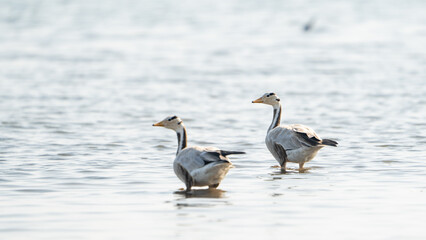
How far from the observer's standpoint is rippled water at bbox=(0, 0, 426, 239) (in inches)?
392

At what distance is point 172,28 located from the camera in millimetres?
52312

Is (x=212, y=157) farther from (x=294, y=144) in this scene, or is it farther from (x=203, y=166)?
(x=294, y=144)

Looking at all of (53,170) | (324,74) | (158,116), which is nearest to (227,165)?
(53,170)

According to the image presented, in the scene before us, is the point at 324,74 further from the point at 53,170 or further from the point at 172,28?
the point at 172,28

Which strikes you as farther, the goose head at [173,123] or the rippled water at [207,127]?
the goose head at [173,123]

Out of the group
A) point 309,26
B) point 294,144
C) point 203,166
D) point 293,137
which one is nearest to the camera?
point 203,166

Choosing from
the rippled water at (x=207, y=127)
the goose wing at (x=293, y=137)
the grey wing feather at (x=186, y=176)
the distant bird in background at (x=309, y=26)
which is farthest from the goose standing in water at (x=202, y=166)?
the distant bird in background at (x=309, y=26)

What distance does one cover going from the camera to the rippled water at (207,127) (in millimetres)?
9969

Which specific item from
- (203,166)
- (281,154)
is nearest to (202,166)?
(203,166)

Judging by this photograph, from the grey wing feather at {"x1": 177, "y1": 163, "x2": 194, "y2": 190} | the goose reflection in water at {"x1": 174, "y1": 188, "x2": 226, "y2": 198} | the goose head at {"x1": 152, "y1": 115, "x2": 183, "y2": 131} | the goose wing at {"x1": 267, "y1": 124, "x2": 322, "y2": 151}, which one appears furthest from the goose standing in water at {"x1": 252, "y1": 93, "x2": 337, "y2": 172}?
the grey wing feather at {"x1": 177, "y1": 163, "x2": 194, "y2": 190}

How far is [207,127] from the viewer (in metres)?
19.9

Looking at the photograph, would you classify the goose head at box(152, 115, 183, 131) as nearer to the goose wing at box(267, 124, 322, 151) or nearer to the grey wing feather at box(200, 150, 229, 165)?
the grey wing feather at box(200, 150, 229, 165)

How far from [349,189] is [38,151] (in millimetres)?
6823

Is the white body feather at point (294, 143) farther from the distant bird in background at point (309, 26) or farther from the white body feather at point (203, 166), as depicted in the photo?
the distant bird in background at point (309, 26)
